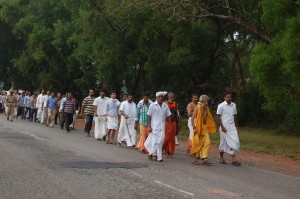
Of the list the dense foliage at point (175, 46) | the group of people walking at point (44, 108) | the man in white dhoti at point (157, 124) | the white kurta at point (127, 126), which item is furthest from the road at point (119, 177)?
the group of people walking at point (44, 108)

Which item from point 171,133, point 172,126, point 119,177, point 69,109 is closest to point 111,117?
point 172,126

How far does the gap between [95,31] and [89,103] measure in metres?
9.06

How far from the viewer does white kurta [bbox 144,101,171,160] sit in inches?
513

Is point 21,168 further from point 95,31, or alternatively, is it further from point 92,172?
point 95,31

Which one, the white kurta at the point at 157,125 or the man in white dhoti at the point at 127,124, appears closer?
the white kurta at the point at 157,125

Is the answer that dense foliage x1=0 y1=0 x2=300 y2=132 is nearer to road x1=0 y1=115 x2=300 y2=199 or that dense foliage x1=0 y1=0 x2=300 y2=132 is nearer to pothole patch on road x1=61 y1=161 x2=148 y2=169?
road x1=0 y1=115 x2=300 y2=199

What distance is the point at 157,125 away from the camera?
13.3 meters

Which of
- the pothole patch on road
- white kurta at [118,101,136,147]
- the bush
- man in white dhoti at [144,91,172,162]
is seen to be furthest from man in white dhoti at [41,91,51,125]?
the pothole patch on road

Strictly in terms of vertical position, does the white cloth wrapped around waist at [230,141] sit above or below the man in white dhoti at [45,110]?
below

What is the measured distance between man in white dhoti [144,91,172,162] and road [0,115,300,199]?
0.41 m

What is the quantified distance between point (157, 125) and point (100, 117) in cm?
600

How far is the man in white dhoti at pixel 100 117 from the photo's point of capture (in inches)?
737

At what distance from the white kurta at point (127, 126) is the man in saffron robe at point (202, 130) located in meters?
4.03

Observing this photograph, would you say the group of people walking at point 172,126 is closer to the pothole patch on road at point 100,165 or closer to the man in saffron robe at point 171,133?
the man in saffron robe at point 171,133
